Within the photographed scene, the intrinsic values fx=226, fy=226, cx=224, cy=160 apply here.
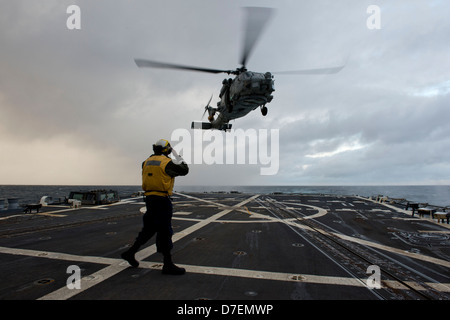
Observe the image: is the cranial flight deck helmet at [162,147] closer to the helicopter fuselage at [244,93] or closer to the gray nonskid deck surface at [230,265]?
the gray nonskid deck surface at [230,265]

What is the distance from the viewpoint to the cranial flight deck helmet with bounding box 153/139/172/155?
Result: 15.4 feet

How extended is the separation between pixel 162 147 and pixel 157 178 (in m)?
0.71

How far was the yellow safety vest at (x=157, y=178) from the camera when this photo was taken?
4340 millimetres

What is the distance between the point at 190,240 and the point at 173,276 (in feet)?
10.1

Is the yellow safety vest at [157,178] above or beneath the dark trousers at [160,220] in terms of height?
above

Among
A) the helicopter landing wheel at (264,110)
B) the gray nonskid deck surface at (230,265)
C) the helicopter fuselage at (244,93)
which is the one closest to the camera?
the gray nonskid deck surface at (230,265)

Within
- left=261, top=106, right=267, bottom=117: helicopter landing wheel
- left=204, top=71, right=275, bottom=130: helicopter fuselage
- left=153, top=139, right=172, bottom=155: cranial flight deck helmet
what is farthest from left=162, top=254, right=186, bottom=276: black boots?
left=261, top=106, right=267, bottom=117: helicopter landing wheel

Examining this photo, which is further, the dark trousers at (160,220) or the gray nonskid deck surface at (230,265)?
the dark trousers at (160,220)

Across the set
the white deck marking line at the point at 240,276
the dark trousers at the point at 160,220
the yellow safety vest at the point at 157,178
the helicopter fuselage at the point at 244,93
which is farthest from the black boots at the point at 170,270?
the helicopter fuselage at the point at 244,93

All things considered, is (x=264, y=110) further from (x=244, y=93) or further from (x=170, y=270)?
(x=170, y=270)

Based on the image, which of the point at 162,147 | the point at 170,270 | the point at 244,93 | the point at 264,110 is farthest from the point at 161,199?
the point at 264,110

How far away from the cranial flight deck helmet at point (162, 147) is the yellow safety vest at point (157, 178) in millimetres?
250

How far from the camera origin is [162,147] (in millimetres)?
4699
